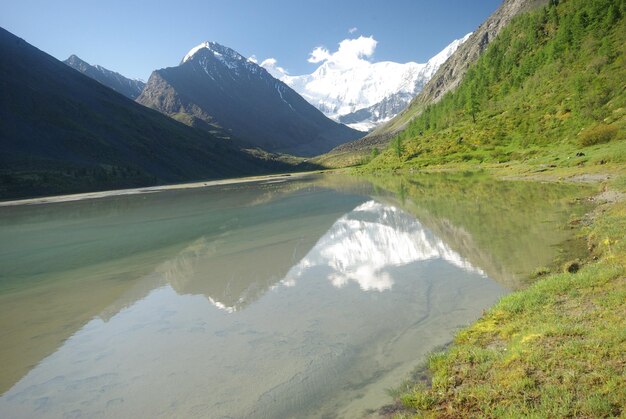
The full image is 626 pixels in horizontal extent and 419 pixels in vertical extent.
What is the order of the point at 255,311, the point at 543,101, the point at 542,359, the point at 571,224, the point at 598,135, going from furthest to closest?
the point at 543,101 → the point at 598,135 → the point at 571,224 → the point at 255,311 → the point at 542,359

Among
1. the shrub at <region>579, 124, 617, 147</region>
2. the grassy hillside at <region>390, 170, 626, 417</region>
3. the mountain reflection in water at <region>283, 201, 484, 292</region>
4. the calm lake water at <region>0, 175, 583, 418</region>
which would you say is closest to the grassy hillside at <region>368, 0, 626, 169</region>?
the shrub at <region>579, 124, 617, 147</region>

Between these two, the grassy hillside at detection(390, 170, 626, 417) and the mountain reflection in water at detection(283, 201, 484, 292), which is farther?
the mountain reflection in water at detection(283, 201, 484, 292)

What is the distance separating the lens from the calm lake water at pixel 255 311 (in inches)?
429

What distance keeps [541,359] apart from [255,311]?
11472mm

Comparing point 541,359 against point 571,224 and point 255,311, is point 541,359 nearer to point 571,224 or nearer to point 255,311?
point 255,311

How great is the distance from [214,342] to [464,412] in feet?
30.4

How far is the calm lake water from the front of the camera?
35.7ft

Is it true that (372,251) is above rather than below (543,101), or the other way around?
→ below

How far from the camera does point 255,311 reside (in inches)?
671

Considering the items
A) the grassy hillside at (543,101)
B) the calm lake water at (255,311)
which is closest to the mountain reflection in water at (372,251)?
the calm lake water at (255,311)

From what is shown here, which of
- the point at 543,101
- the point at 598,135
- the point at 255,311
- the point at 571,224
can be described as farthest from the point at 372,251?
the point at 543,101

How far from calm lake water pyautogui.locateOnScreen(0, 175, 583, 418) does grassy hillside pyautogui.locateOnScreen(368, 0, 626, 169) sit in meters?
40.6

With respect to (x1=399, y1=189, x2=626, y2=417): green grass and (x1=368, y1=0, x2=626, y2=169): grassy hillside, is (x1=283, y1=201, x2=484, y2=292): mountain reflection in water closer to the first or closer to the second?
(x1=399, y1=189, x2=626, y2=417): green grass

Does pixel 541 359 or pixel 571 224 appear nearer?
pixel 541 359
